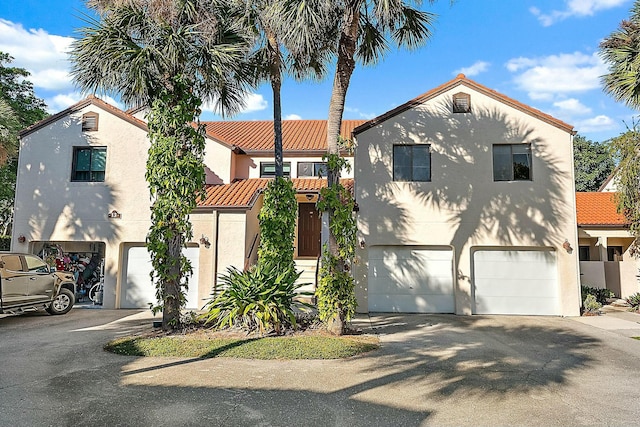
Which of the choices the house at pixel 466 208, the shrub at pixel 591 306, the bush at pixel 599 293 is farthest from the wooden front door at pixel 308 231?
the bush at pixel 599 293

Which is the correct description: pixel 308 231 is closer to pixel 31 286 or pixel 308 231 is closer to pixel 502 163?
pixel 502 163

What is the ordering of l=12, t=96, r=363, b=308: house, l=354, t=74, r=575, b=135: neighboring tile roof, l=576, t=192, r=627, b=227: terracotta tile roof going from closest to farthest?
1. l=354, t=74, r=575, b=135: neighboring tile roof
2. l=12, t=96, r=363, b=308: house
3. l=576, t=192, r=627, b=227: terracotta tile roof

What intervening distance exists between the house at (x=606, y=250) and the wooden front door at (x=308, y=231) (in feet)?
34.0

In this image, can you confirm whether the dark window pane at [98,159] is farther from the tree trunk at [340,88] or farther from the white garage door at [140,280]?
the tree trunk at [340,88]

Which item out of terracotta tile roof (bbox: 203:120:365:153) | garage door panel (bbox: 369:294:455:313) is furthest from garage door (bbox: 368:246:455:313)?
terracotta tile roof (bbox: 203:120:365:153)

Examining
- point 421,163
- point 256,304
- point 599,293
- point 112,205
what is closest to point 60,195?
point 112,205

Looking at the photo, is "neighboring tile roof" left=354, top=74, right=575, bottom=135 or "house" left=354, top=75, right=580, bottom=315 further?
"neighboring tile roof" left=354, top=74, right=575, bottom=135

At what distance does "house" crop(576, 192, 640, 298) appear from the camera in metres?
16.3

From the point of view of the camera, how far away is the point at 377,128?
13859 millimetres

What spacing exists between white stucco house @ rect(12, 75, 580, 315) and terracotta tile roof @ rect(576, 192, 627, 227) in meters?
4.30

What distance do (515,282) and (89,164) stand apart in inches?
586

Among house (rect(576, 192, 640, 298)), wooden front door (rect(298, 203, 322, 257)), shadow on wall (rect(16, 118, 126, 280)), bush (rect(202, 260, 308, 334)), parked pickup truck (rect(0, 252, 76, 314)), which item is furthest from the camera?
wooden front door (rect(298, 203, 322, 257))

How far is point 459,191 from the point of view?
13.5m

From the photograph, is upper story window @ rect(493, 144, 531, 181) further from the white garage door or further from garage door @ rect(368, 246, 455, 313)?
the white garage door
